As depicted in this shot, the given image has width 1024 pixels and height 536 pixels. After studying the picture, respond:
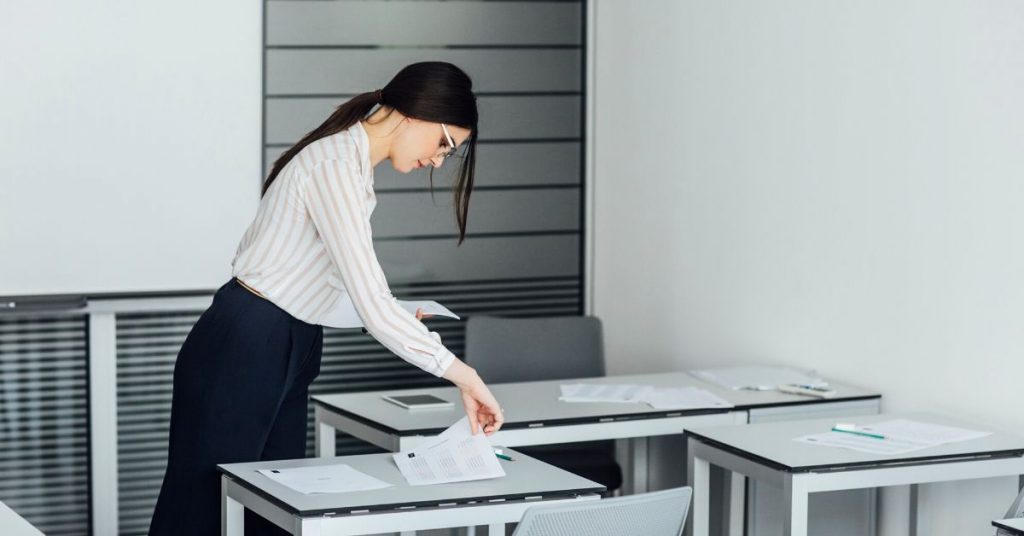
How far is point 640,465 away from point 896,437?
1.25 m

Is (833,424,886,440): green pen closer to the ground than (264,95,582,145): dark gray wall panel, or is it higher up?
closer to the ground

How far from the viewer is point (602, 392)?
3729 millimetres

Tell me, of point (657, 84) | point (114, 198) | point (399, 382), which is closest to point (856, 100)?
point (657, 84)

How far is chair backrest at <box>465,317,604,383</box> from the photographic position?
4238 mm

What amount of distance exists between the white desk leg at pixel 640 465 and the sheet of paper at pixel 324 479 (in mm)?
1744

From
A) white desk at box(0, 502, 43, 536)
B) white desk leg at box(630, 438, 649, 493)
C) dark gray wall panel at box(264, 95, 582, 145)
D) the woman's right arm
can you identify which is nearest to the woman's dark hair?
the woman's right arm

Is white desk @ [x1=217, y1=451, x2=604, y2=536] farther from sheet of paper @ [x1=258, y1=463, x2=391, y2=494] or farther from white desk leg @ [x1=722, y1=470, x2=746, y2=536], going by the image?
white desk leg @ [x1=722, y1=470, x2=746, y2=536]

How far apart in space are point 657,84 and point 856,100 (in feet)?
3.71

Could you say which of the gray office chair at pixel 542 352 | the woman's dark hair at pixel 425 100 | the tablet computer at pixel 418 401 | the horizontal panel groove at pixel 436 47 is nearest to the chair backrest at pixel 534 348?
the gray office chair at pixel 542 352

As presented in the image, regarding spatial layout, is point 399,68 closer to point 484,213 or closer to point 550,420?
point 484,213

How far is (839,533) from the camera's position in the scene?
12.1 ft

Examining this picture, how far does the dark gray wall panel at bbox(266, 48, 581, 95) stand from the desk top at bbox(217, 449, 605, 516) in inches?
88.6

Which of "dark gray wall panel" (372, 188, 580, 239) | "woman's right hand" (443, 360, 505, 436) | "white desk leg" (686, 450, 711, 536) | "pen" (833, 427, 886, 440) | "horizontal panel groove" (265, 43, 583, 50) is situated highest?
"horizontal panel groove" (265, 43, 583, 50)

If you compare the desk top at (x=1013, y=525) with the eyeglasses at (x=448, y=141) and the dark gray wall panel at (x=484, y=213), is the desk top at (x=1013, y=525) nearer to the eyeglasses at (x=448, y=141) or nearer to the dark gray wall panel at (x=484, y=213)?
the eyeglasses at (x=448, y=141)
